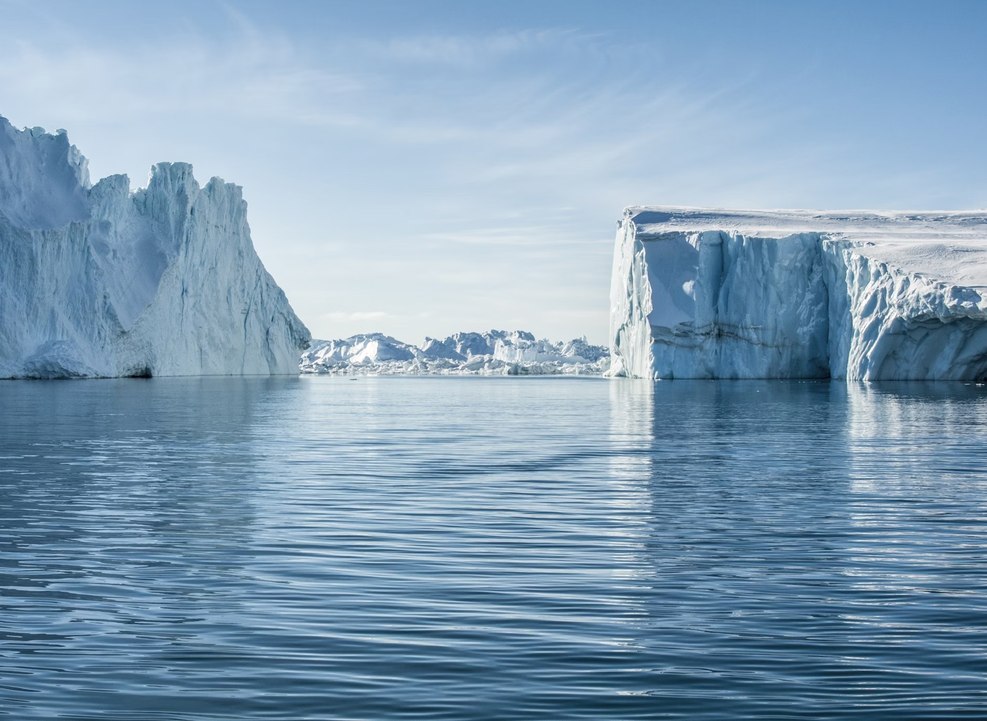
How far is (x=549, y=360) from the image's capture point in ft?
572

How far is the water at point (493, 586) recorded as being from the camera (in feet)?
16.1

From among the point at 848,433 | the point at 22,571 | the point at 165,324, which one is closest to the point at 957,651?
the point at 22,571

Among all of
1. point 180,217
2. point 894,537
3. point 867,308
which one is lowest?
point 894,537

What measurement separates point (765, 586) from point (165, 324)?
61.7 meters

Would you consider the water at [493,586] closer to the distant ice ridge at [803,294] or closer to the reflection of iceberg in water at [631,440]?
the reflection of iceberg in water at [631,440]

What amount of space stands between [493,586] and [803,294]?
5263 cm

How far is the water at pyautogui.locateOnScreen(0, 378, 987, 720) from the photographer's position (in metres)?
4.92

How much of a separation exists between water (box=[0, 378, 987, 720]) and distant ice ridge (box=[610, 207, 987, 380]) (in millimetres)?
34243

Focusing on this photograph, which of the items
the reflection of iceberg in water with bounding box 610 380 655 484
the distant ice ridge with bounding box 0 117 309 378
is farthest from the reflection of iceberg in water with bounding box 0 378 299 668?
the distant ice ridge with bounding box 0 117 309 378

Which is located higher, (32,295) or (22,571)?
(32,295)

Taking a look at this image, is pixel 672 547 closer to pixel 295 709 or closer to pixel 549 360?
pixel 295 709

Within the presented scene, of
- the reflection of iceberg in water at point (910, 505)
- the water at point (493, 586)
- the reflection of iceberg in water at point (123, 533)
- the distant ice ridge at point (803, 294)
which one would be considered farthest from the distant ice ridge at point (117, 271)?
the reflection of iceberg in water at point (910, 505)

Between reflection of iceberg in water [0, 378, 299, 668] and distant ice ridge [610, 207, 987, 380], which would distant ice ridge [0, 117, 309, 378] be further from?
reflection of iceberg in water [0, 378, 299, 668]

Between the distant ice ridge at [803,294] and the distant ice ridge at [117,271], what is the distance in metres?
26.3
